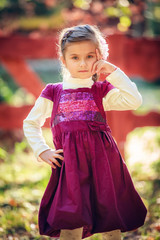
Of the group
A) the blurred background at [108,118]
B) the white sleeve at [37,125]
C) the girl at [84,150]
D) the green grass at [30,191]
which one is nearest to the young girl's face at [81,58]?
the girl at [84,150]

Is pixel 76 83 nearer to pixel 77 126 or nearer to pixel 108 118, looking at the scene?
pixel 77 126

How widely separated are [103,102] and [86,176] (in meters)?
0.48

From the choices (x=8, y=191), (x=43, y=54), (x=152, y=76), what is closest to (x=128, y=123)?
(x=152, y=76)

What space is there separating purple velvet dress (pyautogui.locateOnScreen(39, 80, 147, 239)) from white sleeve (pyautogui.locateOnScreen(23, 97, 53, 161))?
2.6 inches

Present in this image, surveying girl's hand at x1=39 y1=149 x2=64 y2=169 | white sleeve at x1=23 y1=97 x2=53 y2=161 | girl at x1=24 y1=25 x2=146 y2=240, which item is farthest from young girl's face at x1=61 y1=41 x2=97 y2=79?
girl's hand at x1=39 y1=149 x2=64 y2=169

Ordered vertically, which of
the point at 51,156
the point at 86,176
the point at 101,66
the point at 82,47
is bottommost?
the point at 86,176

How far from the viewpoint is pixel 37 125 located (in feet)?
6.05

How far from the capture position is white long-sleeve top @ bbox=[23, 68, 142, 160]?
1.75 meters

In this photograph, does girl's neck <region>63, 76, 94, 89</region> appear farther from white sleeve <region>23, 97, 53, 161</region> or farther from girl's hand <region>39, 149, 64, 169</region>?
girl's hand <region>39, 149, 64, 169</region>

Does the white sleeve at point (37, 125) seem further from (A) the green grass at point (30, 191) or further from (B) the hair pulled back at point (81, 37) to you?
(A) the green grass at point (30, 191)

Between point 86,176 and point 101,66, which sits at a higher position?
point 101,66

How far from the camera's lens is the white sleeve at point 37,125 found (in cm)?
178

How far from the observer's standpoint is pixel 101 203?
168 centimetres

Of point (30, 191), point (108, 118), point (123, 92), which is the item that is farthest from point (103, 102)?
point (30, 191)
